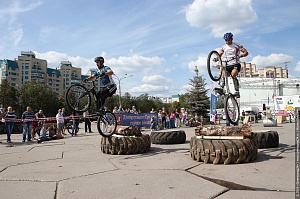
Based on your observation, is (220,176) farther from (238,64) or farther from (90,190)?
(238,64)

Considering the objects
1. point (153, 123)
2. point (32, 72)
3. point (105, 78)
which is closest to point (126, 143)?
point (105, 78)

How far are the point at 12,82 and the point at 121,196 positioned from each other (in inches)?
4955

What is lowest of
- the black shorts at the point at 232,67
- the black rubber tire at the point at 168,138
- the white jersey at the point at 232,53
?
the black rubber tire at the point at 168,138

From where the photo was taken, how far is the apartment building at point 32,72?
112644 millimetres

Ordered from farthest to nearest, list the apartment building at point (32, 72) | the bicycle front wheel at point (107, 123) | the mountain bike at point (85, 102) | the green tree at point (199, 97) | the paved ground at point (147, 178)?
the apartment building at point (32, 72) < the green tree at point (199, 97) < the bicycle front wheel at point (107, 123) < the mountain bike at point (85, 102) < the paved ground at point (147, 178)

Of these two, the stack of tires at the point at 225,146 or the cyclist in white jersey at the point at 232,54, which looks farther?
the cyclist in white jersey at the point at 232,54

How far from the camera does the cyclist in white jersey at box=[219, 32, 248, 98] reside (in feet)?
27.9

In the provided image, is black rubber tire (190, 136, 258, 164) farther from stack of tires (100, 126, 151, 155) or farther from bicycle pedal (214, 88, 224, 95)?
stack of tires (100, 126, 151, 155)

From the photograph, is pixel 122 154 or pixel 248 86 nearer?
pixel 122 154

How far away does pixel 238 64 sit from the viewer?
8617 mm

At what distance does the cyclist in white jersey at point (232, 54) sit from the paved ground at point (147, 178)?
2.77m

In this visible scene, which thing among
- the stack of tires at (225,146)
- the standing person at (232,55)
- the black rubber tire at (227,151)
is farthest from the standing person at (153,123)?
the black rubber tire at (227,151)

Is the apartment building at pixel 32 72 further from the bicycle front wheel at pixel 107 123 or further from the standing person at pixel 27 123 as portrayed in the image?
the bicycle front wheel at pixel 107 123

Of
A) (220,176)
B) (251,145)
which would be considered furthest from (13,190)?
(251,145)
